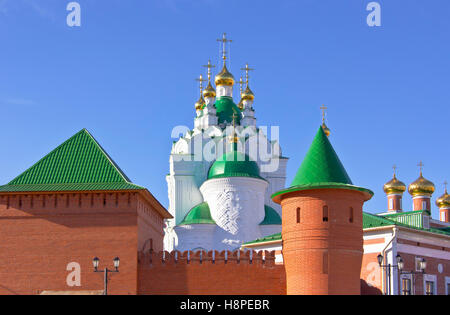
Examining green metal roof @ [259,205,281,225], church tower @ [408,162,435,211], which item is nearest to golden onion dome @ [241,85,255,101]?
green metal roof @ [259,205,281,225]

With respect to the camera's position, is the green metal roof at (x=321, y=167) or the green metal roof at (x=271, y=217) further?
the green metal roof at (x=271, y=217)

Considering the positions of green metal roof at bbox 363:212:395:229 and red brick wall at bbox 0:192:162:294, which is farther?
green metal roof at bbox 363:212:395:229

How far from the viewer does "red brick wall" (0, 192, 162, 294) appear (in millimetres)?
20750

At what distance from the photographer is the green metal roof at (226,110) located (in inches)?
1843

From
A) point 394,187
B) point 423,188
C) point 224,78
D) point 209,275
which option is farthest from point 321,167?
point 224,78

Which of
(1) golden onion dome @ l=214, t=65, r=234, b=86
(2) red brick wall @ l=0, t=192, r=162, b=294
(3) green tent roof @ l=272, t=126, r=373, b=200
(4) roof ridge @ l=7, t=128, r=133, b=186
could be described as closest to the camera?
(2) red brick wall @ l=0, t=192, r=162, b=294

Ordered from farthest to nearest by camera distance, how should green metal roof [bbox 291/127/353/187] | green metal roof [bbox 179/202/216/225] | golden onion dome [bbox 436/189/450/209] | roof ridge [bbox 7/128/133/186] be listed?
golden onion dome [bbox 436/189/450/209] < green metal roof [bbox 179/202/216/225] < roof ridge [bbox 7/128/133/186] < green metal roof [bbox 291/127/353/187]

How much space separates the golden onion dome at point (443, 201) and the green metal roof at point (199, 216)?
12.0 m

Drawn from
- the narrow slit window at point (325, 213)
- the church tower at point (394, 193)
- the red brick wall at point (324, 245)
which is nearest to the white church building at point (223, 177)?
the church tower at point (394, 193)

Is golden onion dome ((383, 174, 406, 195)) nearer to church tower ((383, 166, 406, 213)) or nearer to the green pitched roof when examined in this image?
church tower ((383, 166, 406, 213))

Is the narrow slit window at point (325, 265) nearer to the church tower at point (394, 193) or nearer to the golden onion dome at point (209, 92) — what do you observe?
the church tower at point (394, 193)

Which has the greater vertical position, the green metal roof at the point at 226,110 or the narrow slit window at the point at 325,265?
the green metal roof at the point at 226,110

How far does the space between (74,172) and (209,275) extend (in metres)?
4.76

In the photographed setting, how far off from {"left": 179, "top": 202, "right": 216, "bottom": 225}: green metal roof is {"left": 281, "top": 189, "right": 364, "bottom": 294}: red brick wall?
62.3 ft
